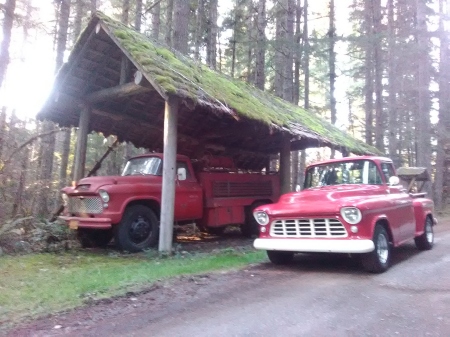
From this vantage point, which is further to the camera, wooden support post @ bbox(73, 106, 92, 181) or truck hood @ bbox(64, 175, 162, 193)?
wooden support post @ bbox(73, 106, 92, 181)

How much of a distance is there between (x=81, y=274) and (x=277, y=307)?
357cm

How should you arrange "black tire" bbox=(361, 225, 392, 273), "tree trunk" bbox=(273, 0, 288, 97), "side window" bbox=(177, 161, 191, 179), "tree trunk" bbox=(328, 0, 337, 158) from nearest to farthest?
"black tire" bbox=(361, 225, 392, 273) < "side window" bbox=(177, 161, 191, 179) < "tree trunk" bbox=(273, 0, 288, 97) < "tree trunk" bbox=(328, 0, 337, 158)

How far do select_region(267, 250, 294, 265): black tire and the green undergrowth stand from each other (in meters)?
0.56

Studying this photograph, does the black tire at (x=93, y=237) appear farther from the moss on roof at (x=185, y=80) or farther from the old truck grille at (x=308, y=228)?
the old truck grille at (x=308, y=228)

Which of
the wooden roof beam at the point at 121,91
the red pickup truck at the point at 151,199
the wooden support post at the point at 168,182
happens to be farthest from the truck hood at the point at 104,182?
the wooden roof beam at the point at 121,91

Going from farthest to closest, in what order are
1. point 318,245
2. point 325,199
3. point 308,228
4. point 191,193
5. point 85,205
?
point 191,193 → point 85,205 → point 325,199 → point 308,228 → point 318,245

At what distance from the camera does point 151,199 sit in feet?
31.8

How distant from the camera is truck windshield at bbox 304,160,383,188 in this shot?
7933 millimetres

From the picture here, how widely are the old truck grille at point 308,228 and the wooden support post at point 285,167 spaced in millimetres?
6888

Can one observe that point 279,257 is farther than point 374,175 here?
No

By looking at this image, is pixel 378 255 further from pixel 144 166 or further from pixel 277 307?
pixel 144 166

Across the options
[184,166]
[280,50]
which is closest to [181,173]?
[184,166]

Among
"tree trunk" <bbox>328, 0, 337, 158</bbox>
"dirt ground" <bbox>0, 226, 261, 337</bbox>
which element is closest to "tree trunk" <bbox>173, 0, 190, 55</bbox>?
"dirt ground" <bbox>0, 226, 261, 337</bbox>

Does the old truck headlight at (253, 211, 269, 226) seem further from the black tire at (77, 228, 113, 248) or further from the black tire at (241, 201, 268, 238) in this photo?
the black tire at (241, 201, 268, 238)
